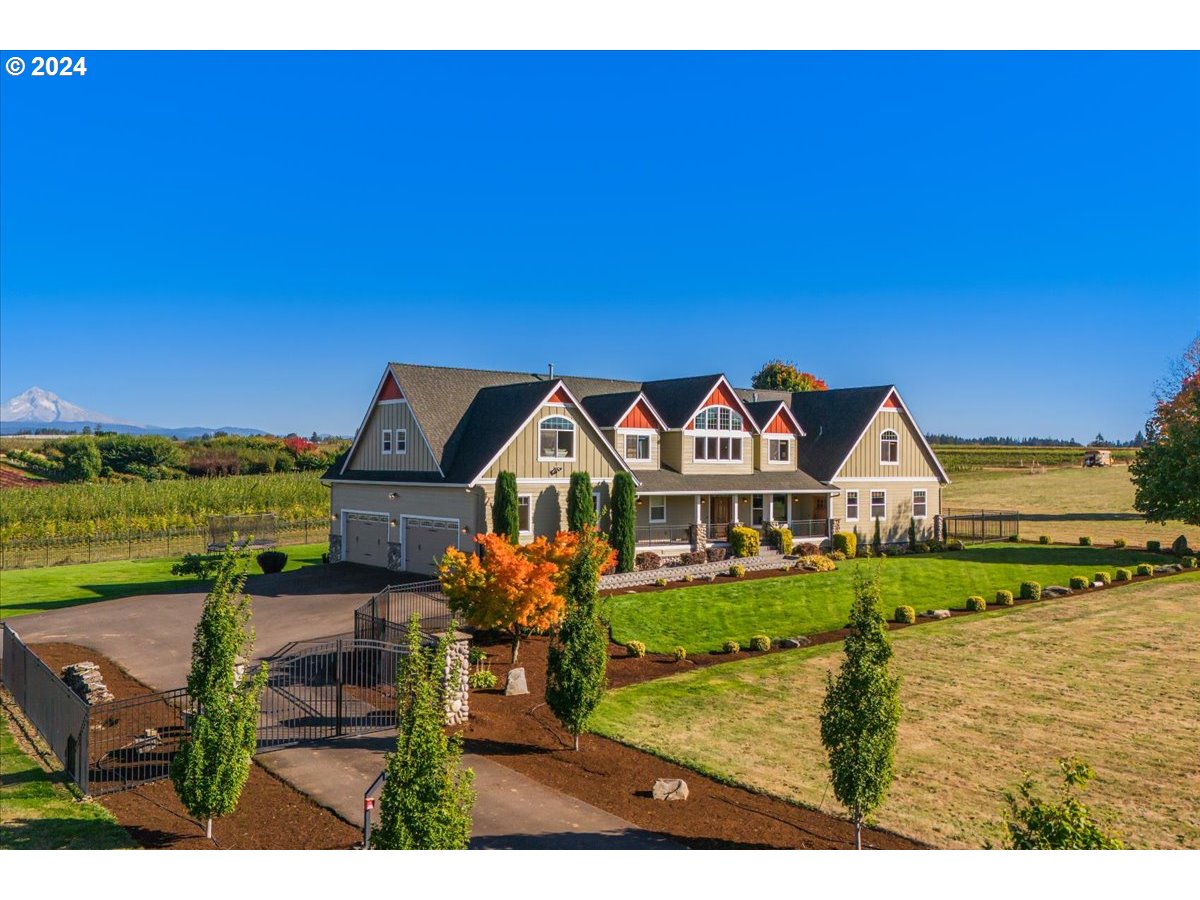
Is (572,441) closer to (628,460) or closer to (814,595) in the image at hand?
(628,460)

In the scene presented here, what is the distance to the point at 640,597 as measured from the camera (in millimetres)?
29984

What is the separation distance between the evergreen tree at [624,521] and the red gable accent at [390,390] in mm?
9049

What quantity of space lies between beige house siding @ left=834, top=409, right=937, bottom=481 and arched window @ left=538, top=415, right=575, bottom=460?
15.2 metres

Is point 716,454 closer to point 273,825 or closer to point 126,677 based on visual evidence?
point 126,677

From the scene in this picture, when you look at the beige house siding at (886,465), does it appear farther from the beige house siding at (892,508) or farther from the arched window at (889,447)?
the beige house siding at (892,508)

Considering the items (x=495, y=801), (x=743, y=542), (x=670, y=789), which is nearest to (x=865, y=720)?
(x=670, y=789)

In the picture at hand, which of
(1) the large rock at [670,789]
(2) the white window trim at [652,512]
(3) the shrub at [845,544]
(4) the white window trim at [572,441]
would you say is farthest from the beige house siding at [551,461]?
(1) the large rock at [670,789]

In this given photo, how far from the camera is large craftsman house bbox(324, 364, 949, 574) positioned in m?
32.4

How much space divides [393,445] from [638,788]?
76.4 feet

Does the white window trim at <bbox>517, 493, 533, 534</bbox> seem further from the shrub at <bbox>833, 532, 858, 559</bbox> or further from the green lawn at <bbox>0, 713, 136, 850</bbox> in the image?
the green lawn at <bbox>0, 713, 136, 850</bbox>

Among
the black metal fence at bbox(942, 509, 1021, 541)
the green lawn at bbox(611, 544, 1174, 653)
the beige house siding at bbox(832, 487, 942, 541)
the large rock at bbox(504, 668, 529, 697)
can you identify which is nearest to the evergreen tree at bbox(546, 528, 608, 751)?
the large rock at bbox(504, 668, 529, 697)

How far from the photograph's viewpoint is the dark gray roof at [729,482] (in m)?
36.8

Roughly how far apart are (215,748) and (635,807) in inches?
235

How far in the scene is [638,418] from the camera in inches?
1481
